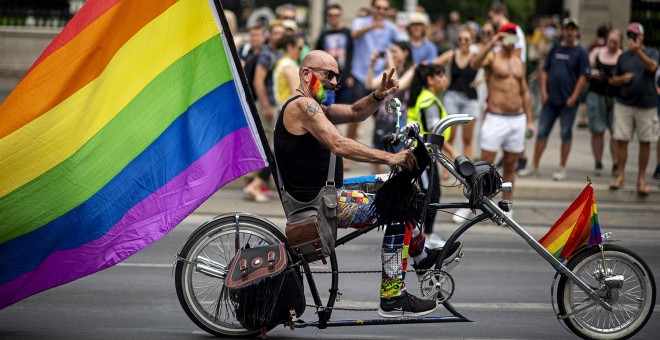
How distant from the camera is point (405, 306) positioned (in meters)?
6.18

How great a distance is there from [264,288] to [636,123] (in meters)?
8.60

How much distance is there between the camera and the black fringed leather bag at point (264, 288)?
19.8 feet

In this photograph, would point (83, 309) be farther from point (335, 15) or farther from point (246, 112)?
point (335, 15)

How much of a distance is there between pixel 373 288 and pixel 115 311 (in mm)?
1961

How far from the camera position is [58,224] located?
20.1 ft

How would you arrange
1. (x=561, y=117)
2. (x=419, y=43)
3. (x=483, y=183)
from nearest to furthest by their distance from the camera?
(x=483, y=183)
(x=561, y=117)
(x=419, y=43)

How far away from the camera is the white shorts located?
11.8 m

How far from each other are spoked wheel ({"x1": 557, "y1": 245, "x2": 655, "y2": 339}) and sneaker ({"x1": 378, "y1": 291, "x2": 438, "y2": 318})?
80 cm

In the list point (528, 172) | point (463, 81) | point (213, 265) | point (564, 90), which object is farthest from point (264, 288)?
point (564, 90)

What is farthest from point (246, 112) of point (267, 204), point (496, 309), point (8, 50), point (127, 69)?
point (8, 50)

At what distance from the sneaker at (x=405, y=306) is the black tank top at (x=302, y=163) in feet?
2.44

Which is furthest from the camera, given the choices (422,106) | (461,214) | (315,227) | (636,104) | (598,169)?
(598,169)

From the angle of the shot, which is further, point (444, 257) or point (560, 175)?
point (560, 175)

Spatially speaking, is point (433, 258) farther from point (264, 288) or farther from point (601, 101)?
point (601, 101)
